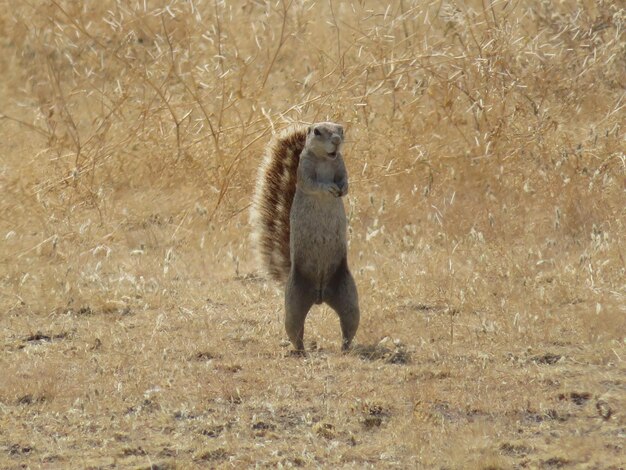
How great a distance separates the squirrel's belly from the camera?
645 cm

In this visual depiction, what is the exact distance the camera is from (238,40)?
39.2 feet

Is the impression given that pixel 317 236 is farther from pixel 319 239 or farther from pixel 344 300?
pixel 344 300

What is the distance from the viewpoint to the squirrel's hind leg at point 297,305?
647cm

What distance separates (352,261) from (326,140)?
203cm

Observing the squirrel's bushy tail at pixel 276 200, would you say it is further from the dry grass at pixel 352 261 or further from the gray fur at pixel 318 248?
the dry grass at pixel 352 261

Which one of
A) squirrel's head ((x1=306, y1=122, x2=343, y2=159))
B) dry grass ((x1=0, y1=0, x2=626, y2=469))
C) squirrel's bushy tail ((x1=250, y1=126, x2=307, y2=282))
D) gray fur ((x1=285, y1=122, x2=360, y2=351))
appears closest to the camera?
dry grass ((x1=0, y1=0, x2=626, y2=469))

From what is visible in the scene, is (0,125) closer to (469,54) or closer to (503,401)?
(469,54)

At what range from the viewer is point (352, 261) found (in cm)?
823

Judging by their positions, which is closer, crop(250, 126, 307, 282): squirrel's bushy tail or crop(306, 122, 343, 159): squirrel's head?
crop(306, 122, 343, 159): squirrel's head

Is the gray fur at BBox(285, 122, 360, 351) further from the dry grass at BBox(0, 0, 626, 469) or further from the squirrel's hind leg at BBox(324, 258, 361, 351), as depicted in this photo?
the dry grass at BBox(0, 0, 626, 469)

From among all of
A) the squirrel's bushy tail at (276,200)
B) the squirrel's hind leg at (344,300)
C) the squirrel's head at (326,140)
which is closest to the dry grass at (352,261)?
the squirrel's hind leg at (344,300)

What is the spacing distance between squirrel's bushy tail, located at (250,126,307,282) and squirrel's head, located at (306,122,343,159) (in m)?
0.43

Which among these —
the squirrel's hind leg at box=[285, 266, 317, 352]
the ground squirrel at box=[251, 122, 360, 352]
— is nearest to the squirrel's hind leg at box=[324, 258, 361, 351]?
the ground squirrel at box=[251, 122, 360, 352]

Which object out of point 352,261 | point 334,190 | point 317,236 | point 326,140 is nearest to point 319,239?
point 317,236
